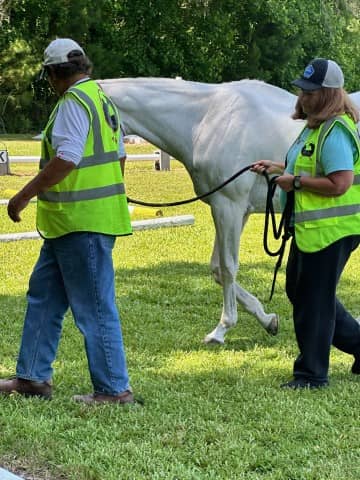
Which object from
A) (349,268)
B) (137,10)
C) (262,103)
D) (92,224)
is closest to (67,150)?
(92,224)

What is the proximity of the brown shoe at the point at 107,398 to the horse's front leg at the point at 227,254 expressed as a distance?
5.78 feet

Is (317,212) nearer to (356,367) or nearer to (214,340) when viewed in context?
(356,367)

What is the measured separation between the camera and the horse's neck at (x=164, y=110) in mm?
6109

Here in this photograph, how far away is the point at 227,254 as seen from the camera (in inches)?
A: 245

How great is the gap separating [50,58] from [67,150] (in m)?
0.51

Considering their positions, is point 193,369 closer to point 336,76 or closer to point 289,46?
point 336,76

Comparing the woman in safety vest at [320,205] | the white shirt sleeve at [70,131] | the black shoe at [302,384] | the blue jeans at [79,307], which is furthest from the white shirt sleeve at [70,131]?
the black shoe at [302,384]

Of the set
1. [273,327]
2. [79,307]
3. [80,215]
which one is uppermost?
[80,215]

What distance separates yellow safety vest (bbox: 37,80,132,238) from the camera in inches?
163

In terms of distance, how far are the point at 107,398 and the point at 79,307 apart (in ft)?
1.69

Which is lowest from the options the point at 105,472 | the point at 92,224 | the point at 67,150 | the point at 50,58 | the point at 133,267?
the point at 133,267

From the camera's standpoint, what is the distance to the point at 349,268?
353 inches

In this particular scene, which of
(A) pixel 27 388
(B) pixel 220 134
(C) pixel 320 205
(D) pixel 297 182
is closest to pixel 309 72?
(D) pixel 297 182

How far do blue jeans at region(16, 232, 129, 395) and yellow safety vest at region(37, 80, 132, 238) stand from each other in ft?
0.25
